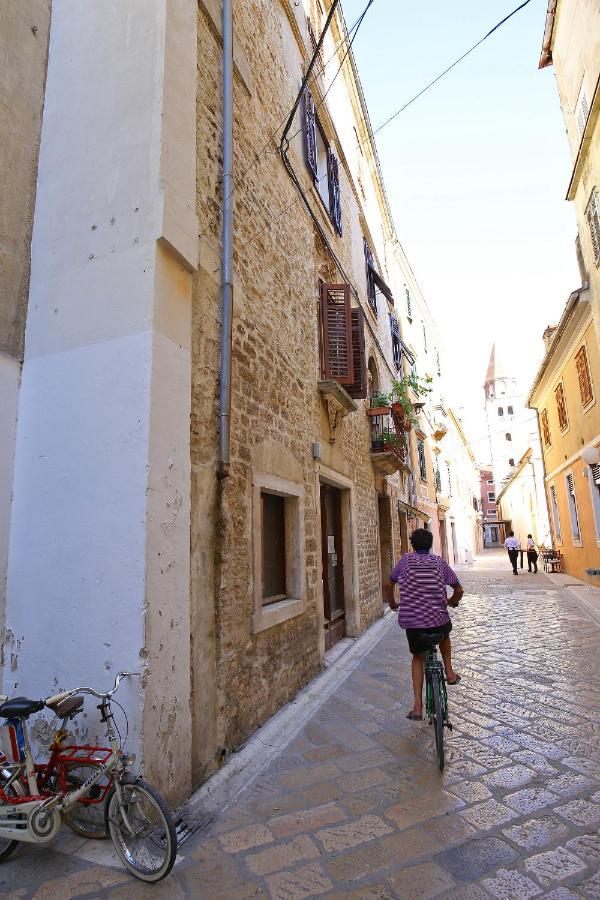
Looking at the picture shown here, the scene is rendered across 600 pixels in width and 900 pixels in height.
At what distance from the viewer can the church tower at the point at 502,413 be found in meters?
58.4

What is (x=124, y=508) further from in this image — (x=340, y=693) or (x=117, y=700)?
(x=340, y=693)

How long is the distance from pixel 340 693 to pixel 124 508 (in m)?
3.31

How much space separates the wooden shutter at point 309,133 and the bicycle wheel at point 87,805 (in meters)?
7.49

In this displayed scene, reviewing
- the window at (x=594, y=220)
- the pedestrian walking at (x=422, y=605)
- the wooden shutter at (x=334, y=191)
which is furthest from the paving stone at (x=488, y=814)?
the window at (x=594, y=220)

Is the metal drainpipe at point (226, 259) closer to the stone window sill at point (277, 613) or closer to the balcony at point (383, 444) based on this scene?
the stone window sill at point (277, 613)

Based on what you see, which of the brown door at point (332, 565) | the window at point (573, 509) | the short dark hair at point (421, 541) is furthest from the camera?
the window at point (573, 509)

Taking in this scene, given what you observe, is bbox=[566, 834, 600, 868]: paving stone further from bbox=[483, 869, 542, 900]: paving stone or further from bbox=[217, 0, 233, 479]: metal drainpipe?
bbox=[217, 0, 233, 479]: metal drainpipe

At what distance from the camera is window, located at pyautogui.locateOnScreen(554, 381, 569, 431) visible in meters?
15.2

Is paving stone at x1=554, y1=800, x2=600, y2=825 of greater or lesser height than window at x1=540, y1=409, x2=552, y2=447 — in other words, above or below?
below

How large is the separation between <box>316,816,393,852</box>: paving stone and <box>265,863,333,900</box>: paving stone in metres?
0.19

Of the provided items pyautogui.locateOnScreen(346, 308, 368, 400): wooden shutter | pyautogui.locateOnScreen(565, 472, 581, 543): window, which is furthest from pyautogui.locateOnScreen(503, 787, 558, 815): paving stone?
pyautogui.locateOnScreen(565, 472, 581, 543): window

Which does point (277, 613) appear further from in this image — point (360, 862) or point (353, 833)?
point (360, 862)

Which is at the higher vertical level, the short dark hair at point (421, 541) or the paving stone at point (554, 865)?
the short dark hair at point (421, 541)

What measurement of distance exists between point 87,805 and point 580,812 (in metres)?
2.60
